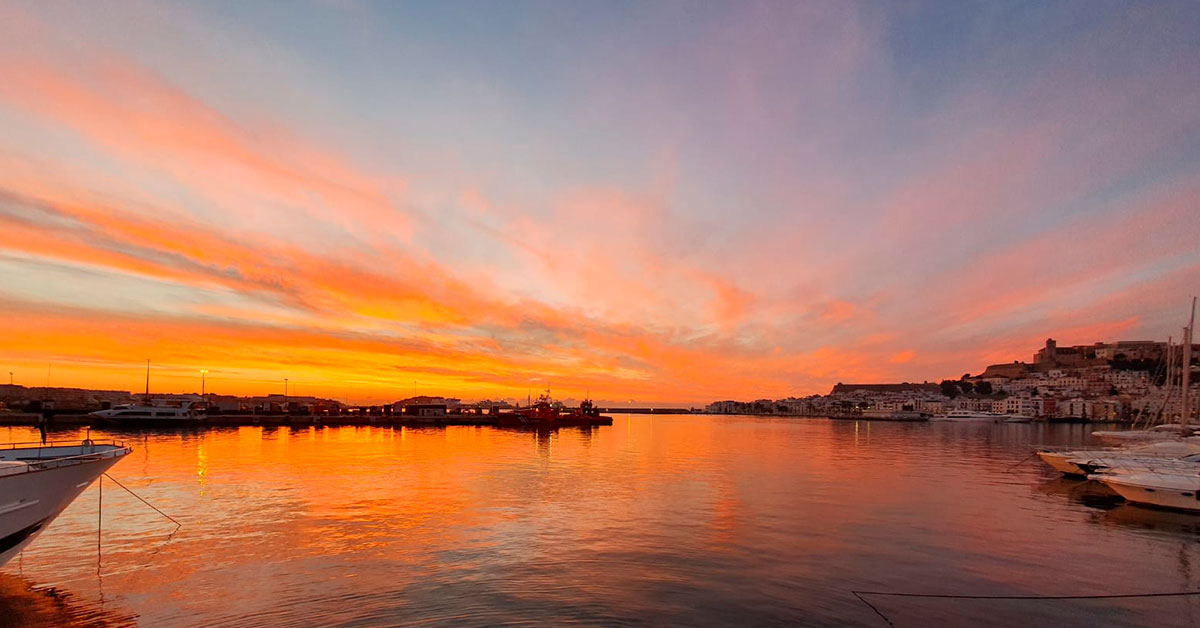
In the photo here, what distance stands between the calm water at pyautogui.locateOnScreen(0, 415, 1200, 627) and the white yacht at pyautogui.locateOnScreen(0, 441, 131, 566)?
146 centimetres

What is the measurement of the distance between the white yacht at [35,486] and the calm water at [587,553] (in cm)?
146

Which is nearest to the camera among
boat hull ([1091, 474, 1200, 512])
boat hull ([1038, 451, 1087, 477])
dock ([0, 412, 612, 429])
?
boat hull ([1091, 474, 1200, 512])

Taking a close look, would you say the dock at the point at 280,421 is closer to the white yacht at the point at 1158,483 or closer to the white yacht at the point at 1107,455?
the white yacht at the point at 1107,455

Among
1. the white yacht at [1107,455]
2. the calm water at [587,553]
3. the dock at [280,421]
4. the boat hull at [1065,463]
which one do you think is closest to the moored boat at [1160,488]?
the calm water at [587,553]

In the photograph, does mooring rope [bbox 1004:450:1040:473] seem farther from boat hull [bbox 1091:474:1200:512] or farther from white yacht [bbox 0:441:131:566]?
white yacht [bbox 0:441:131:566]

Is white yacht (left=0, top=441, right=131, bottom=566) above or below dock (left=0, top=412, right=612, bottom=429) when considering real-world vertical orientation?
above

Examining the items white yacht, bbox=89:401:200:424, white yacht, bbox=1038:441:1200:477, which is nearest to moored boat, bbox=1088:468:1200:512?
white yacht, bbox=1038:441:1200:477

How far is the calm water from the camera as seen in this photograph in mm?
14820

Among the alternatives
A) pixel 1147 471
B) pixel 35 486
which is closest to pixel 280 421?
pixel 35 486

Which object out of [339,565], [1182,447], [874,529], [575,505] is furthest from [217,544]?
[1182,447]

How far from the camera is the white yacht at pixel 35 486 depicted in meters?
15.5

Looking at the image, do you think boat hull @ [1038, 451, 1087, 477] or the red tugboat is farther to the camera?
the red tugboat

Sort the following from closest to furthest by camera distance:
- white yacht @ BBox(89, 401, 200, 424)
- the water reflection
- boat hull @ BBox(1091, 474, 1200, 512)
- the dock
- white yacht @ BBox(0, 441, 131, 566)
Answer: the water reflection → white yacht @ BBox(0, 441, 131, 566) → boat hull @ BBox(1091, 474, 1200, 512) → the dock → white yacht @ BBox(89, 401, 200, 424)

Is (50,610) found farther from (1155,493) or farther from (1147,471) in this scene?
(1147,471)
